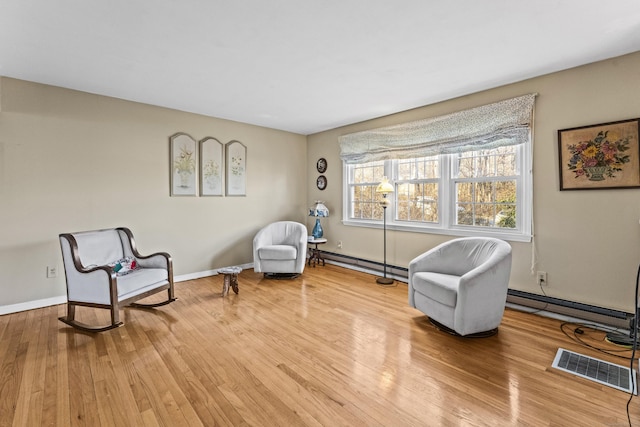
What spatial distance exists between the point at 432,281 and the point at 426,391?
1128mm

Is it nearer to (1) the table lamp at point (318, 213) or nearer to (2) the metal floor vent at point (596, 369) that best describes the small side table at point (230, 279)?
(1) the table lamp at point (318, 213)

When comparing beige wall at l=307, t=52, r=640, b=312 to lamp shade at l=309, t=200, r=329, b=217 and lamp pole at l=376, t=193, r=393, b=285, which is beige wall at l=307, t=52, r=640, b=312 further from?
lamp shade at l=309, t=200, r=329, b=217

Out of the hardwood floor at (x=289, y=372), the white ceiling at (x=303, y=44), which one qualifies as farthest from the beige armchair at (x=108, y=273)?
the white ceiling at (x=303, y=44)

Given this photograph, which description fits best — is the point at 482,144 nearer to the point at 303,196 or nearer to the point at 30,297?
the point at 303,196

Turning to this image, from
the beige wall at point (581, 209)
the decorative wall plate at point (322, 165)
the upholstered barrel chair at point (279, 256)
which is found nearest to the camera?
the beige wall at point (581, 209)

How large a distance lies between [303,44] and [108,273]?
2605mm

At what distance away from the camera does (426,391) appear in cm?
195

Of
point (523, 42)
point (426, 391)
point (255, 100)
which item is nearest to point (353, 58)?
point (523, 42)

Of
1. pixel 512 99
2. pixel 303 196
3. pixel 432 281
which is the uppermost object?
pixel 512 99

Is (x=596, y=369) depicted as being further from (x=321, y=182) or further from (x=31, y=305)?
(x=31, y=305)

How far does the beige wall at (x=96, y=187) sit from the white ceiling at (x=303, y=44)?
34cm

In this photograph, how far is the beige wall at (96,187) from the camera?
327cm

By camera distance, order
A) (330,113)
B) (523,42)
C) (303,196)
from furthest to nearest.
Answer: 1. (303,196)
2. (330,113)
3. (523,42)

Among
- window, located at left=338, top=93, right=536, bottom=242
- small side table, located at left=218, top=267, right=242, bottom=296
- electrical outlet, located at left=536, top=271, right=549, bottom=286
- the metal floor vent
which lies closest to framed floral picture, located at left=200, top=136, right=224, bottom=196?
small side table, located at left=218, top=267, right=242, bottom=296
